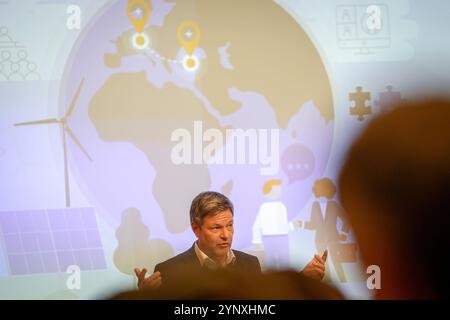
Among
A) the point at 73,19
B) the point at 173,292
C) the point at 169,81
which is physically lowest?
the point at 173,292

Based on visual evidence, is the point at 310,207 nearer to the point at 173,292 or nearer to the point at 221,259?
the point at 221,259

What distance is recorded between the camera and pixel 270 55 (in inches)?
96.7

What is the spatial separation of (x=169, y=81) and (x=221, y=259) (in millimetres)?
849

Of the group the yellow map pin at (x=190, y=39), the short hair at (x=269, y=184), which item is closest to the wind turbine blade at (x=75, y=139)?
the yellow map pin at (x=190, y=39)

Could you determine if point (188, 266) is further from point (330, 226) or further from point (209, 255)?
point (330, 226)

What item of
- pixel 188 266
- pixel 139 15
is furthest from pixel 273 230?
pixel 139 15

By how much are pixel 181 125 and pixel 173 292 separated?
2.50ft

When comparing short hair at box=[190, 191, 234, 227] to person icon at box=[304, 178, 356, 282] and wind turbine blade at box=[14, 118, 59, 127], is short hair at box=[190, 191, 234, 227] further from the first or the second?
wind turbine blade at box=[14, 118, 59, 127]

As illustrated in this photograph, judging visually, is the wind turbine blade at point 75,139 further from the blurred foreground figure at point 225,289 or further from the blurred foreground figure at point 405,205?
the blurred foreground figure at point 405,205

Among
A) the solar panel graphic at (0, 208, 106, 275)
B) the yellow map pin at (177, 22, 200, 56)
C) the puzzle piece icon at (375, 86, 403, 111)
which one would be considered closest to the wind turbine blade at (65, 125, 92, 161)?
the solar panel graphic at (0, 208, 106, 275)

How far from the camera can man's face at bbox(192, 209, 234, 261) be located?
2338mm

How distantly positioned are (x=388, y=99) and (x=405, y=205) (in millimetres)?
496

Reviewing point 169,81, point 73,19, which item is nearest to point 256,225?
point 169,81

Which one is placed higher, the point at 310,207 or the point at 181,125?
the point at 181,125
